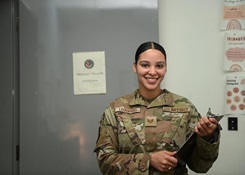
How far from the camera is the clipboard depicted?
93 cm

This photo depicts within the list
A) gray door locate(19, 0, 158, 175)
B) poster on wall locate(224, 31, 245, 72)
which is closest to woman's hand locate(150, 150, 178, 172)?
gray door locate(19, 0, 158, 175)

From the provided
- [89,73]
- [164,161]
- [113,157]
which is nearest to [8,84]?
[89,73]

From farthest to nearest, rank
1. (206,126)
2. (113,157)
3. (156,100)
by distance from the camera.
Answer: (156,100), (113,157), (206,126)

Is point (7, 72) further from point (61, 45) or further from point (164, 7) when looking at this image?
point (164, 7)

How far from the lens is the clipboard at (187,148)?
0.93 m

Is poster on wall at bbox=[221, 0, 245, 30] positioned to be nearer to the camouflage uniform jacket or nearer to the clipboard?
the camouflage uniform jacket

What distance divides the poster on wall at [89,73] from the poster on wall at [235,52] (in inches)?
33.6

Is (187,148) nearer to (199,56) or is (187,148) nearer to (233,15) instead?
(199,56)

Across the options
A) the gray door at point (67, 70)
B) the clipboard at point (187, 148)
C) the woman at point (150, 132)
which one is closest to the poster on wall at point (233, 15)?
the gray door at point (67, 70)

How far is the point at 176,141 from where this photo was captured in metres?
1.06

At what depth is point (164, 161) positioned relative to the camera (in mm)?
946

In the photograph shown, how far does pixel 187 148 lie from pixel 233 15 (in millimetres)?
1117

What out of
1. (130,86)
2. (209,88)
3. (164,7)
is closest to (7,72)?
(130,86)

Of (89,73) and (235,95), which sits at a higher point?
(89,73)
